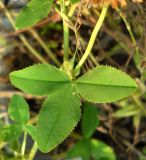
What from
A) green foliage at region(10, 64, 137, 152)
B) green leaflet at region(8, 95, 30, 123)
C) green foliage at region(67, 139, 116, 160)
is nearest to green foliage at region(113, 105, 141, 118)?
green foliage at region(67, 139, 116, 160)

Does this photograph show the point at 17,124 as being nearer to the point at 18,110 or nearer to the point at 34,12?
the point at 18,110

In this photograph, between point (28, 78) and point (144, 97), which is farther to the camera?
point (144, 97)

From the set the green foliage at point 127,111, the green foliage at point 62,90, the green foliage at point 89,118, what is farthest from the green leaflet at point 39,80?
the green foliage at point 127,111

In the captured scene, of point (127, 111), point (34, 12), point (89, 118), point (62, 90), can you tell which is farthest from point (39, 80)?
point (127, 111)

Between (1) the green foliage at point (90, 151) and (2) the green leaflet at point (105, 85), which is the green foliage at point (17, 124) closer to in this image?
(2) the green leaflet at point (105, 85)

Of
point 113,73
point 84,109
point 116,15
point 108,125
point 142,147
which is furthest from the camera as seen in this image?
point 142,147

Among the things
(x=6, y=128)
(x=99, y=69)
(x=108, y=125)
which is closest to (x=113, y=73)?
(x=99, y=69)

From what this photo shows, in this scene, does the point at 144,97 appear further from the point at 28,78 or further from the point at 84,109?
the point at 28,78
